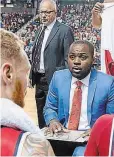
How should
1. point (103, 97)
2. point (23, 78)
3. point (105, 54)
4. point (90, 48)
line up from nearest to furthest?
point (23, 78) → point (103, 97) → point (90, 48) → point (105, 54)

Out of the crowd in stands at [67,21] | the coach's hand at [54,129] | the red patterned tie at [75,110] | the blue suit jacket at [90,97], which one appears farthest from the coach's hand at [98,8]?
the crowd in stands at [67,21]

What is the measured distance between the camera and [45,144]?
948 mm

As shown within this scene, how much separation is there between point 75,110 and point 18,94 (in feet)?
4.73

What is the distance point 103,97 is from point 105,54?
28.5 inches

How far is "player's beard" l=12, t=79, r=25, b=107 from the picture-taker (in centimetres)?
99

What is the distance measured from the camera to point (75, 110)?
95.3 inches

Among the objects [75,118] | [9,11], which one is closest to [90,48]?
[75,118]

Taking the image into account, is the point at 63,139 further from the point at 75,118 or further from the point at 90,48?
the point at 90,48

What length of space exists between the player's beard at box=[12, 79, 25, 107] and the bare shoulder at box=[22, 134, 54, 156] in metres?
0.11

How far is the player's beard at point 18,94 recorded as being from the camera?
0.99m

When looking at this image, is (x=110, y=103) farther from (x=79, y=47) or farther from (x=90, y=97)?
(x=79, y=47)

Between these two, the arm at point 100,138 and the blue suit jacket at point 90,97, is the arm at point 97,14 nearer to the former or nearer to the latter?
the blue suit jacket at point 90,97

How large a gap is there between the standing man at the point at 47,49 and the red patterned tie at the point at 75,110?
3.57 ft

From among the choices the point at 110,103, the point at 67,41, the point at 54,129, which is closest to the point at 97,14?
the point at 67,41
